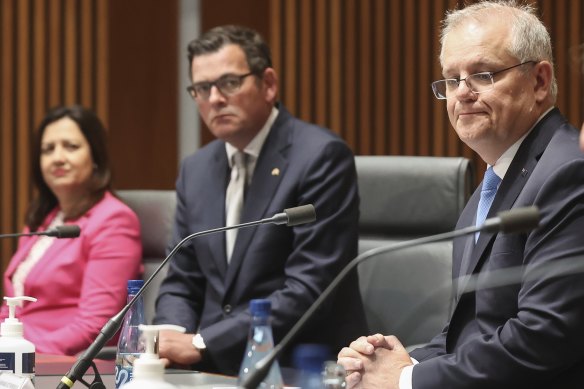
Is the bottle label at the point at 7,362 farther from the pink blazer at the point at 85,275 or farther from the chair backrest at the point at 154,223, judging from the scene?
the chair backrest at the point at 154,223

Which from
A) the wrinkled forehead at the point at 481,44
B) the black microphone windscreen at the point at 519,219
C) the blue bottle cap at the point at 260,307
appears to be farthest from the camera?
the wrinkled forehead at the point at 481,44

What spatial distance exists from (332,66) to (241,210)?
1.87 metres

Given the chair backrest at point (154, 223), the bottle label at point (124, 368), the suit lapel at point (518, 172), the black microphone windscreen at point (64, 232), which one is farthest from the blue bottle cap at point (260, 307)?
the chair backrest at point (154, 223)

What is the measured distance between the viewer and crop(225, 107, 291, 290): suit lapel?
11.0ft

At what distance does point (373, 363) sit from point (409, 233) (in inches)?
46.8

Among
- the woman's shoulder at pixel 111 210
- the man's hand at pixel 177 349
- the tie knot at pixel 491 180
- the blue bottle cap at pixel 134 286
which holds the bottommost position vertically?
the man's hand at pixel 177 349

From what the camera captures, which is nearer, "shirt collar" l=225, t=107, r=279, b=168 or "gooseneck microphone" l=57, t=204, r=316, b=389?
"gooseneck microphone" l=57, t=204, r=316, b=389

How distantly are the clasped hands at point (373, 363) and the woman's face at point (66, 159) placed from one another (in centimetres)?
206

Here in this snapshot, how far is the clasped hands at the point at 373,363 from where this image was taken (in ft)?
7.58

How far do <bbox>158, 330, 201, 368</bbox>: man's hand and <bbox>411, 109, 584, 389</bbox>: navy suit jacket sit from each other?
1.03 metres

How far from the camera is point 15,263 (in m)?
4.11

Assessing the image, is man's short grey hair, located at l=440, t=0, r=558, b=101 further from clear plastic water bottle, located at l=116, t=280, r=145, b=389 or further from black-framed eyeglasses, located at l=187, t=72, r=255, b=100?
black-framed eyeglasses, located at l=187, t=72, r=255, b=100

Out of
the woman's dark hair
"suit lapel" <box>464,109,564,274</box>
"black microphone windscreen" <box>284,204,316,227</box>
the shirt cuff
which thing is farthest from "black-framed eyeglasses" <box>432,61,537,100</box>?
the woman's dark hair

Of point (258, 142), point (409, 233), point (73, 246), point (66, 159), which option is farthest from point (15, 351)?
point (66, 159)
